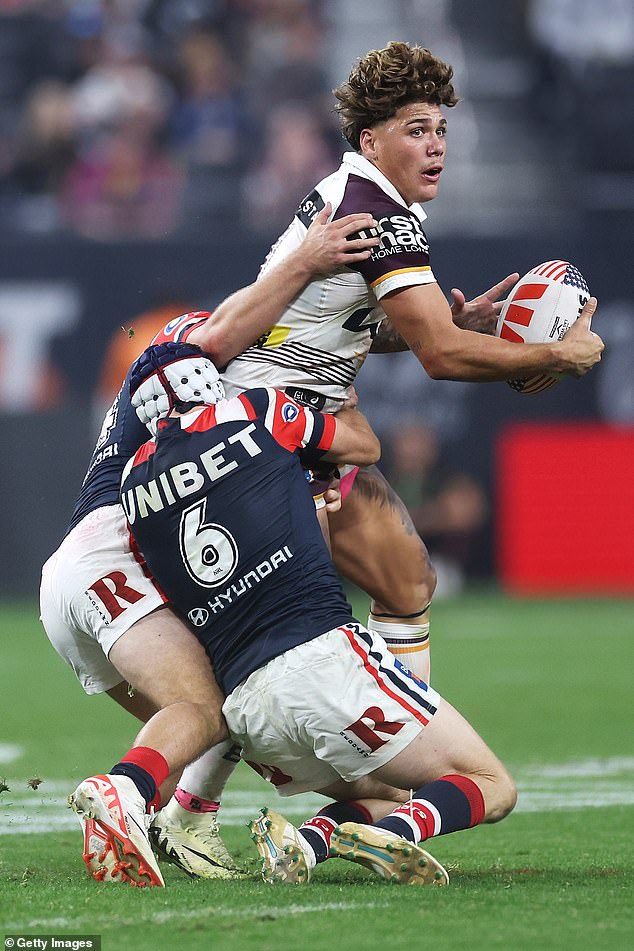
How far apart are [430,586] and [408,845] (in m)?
1.75

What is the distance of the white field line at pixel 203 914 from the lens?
3.54m

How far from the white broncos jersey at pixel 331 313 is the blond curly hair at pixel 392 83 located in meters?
0.16

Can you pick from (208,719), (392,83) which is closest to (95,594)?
(208,719)

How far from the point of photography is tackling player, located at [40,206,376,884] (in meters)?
4.41

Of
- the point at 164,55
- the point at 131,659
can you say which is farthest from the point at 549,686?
the point at 164,55

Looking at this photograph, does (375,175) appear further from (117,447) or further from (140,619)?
(140,619)

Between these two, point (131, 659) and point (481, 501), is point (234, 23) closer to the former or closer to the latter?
point (481, 501)

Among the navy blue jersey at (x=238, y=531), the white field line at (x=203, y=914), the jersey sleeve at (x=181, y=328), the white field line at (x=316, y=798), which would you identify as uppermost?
the jersey sleeve at (x=181, y=328)

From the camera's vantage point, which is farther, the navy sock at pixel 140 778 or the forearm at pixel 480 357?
the forearm at pixel 480 357

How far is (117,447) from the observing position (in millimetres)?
5059

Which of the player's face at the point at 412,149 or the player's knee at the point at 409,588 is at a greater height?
the player's face at the point at 412,149

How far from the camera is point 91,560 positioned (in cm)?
475

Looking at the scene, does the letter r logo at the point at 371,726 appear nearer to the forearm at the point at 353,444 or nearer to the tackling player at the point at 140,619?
the tackling player at the point at 140,619

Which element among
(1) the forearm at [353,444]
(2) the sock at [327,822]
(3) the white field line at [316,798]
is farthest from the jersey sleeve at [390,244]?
(3) the white field line at [316,798]
